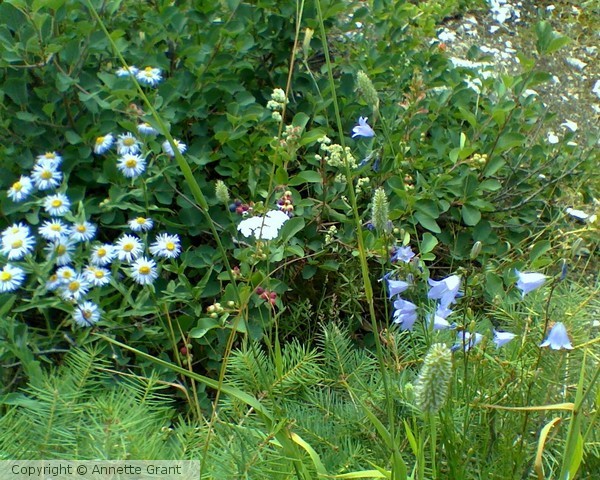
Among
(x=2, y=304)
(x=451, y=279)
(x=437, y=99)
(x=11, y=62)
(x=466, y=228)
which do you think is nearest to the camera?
(x=451, y=279)

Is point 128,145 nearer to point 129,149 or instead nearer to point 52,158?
point 129,149

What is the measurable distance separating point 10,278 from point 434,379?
3.84ft

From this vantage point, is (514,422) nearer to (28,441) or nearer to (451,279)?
(451,279)

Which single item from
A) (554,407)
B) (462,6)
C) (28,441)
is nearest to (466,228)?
(554,407)

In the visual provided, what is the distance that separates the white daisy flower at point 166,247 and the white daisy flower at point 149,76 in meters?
0.43

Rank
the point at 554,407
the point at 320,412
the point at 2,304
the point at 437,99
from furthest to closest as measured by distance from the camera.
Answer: the point at 437,99
the point at 2,304
the point at 320,412
the point at 554,407

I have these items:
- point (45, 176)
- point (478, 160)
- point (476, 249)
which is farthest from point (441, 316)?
point (45, 176)

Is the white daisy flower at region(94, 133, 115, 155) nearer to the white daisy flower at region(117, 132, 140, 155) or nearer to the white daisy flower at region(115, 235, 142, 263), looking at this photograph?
the white daisy flower at region(117, 132, 140, 155)

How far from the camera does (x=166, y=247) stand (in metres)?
1.81

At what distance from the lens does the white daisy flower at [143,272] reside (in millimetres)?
1709

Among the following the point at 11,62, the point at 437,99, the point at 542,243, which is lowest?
the point at 542,243

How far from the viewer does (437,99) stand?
245cm

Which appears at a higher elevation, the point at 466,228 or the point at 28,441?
the point at 466,228

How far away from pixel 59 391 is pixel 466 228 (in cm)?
136
